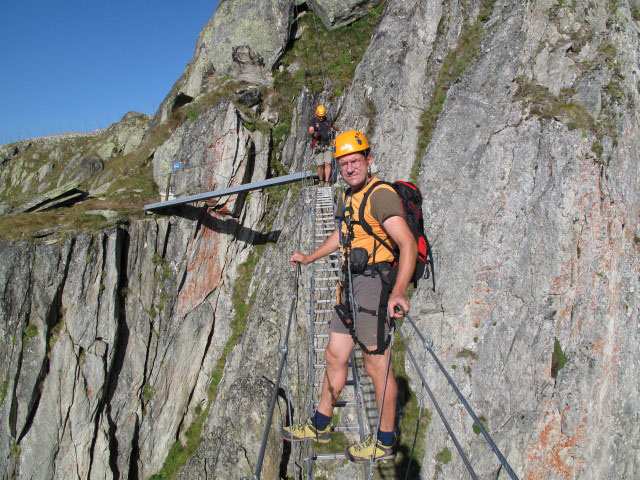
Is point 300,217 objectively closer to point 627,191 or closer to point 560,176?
point 560,176

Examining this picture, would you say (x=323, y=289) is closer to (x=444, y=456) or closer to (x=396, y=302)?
(x=444, y=456)

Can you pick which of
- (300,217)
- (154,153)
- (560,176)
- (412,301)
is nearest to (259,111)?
(154,153)

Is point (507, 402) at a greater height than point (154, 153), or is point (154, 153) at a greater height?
point (154, 153)

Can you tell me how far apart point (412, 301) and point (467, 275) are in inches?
67.5

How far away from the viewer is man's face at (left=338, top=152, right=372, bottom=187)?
479 centimetres

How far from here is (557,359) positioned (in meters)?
9.41

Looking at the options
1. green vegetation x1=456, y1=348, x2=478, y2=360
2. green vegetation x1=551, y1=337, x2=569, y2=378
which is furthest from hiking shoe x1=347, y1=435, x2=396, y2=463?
green vegetation x1=551, y1=337, x2=569, y2=378

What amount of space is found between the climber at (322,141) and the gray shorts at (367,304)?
33.8 feet

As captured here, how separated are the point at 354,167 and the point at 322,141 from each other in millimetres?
10632

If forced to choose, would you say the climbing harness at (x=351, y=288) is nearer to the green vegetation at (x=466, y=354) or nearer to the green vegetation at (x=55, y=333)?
the green vegetation at (x=466, y=354)

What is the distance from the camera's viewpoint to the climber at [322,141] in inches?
581

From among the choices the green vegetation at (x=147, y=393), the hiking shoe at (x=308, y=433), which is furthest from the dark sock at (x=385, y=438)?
the green vegetation at (x=147, y=393)

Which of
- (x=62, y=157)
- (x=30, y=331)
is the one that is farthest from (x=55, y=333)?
(x=62, y=157)

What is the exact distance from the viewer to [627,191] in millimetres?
10266
